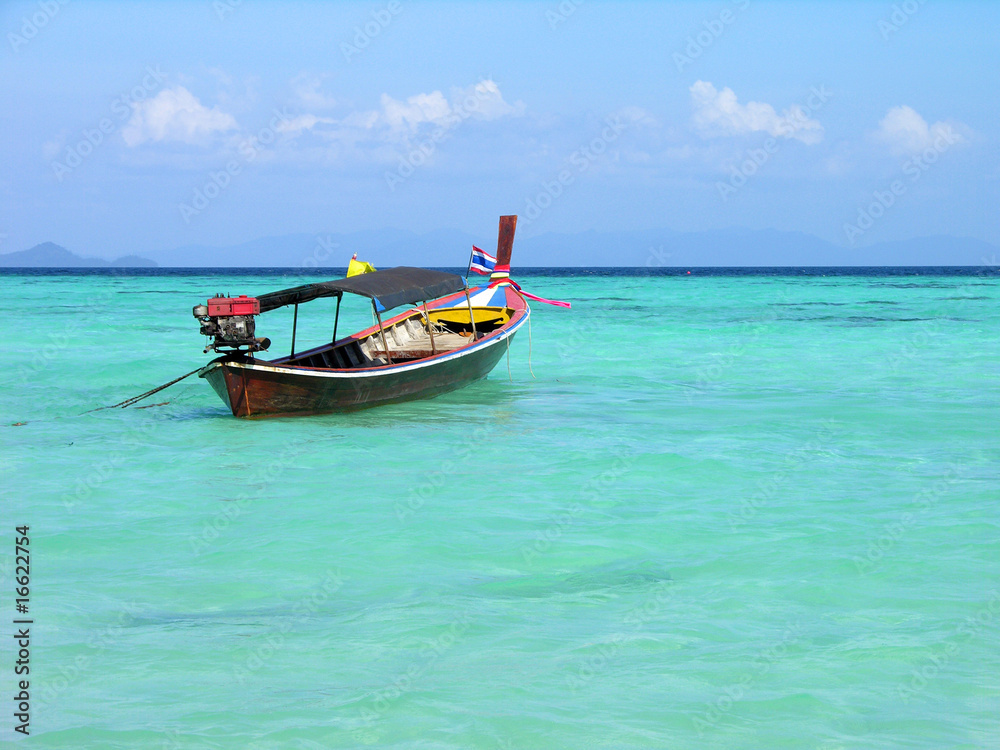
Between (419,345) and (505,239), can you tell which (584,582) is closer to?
(419,345)

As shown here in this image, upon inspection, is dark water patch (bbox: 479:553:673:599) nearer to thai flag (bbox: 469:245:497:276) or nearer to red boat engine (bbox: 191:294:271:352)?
red boat engine (bbox: 191:294:271:352)

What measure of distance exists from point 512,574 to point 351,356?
8.29 metres

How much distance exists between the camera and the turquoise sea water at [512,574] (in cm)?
483

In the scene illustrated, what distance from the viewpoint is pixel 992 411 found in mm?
13773

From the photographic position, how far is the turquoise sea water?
4832 mm

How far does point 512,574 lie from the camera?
Answer: 22.5ft

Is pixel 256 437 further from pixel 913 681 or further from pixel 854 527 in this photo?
pixel 913 681

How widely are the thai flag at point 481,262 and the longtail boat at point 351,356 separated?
3.08ft

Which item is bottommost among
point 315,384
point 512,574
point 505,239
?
point 512,574

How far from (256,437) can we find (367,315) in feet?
105

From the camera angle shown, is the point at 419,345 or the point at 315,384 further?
the point at 419,345

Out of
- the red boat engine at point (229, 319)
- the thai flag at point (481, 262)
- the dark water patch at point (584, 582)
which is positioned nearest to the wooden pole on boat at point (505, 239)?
the thai flag at point (481, 262)

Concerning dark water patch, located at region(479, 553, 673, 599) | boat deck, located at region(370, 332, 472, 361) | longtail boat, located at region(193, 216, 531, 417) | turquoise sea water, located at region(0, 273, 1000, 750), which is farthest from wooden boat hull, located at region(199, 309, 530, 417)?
dark water patch, located at region(479, 553, 673, 599)

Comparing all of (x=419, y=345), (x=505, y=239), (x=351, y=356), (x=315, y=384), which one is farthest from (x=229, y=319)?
(x=505, y=239)
